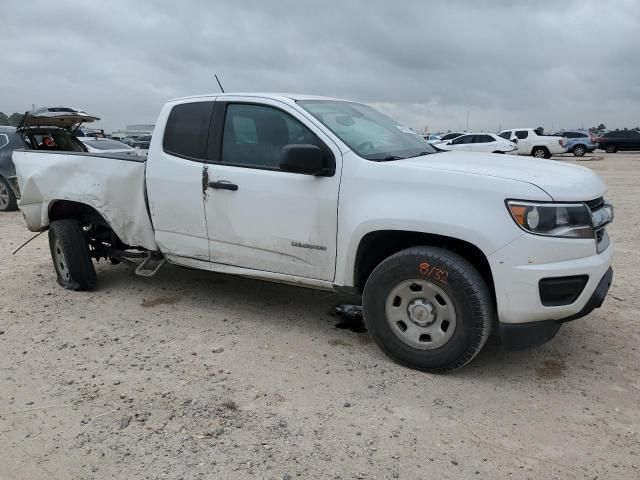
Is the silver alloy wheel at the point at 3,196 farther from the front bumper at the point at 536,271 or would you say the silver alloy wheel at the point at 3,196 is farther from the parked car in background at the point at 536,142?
the parked car in background at the point at 536,142

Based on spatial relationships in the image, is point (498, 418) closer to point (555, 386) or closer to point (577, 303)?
point (555, 386)

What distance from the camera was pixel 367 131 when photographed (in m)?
4.09

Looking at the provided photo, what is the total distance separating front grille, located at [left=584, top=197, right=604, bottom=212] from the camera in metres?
3.29

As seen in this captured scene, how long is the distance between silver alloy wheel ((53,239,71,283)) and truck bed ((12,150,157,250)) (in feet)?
0.84

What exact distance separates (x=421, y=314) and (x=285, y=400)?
1.01 meters

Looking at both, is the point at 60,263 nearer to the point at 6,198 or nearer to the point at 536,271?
the point at 536,271

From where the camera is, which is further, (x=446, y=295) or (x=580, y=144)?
(x=580, y=144)

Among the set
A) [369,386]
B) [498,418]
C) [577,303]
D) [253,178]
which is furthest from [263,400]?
[577,303]

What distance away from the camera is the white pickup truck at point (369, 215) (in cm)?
313

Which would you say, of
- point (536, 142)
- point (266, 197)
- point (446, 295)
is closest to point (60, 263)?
point (266, 197)

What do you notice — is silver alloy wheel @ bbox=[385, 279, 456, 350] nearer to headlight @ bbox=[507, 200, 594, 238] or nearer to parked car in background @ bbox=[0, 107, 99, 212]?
headlight @ bbox=[507, 200, 594, 238]

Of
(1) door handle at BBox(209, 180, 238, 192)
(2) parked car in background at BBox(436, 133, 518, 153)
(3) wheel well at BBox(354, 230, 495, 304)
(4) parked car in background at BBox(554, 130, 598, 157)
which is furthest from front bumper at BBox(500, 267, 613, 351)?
(4) parked car in background at BBox(554, 130, 598, 157)

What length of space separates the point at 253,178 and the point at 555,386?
2464 millimetres

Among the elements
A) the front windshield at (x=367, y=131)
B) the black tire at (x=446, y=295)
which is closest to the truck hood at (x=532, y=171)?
the front windshield at (x=367, y=131)
